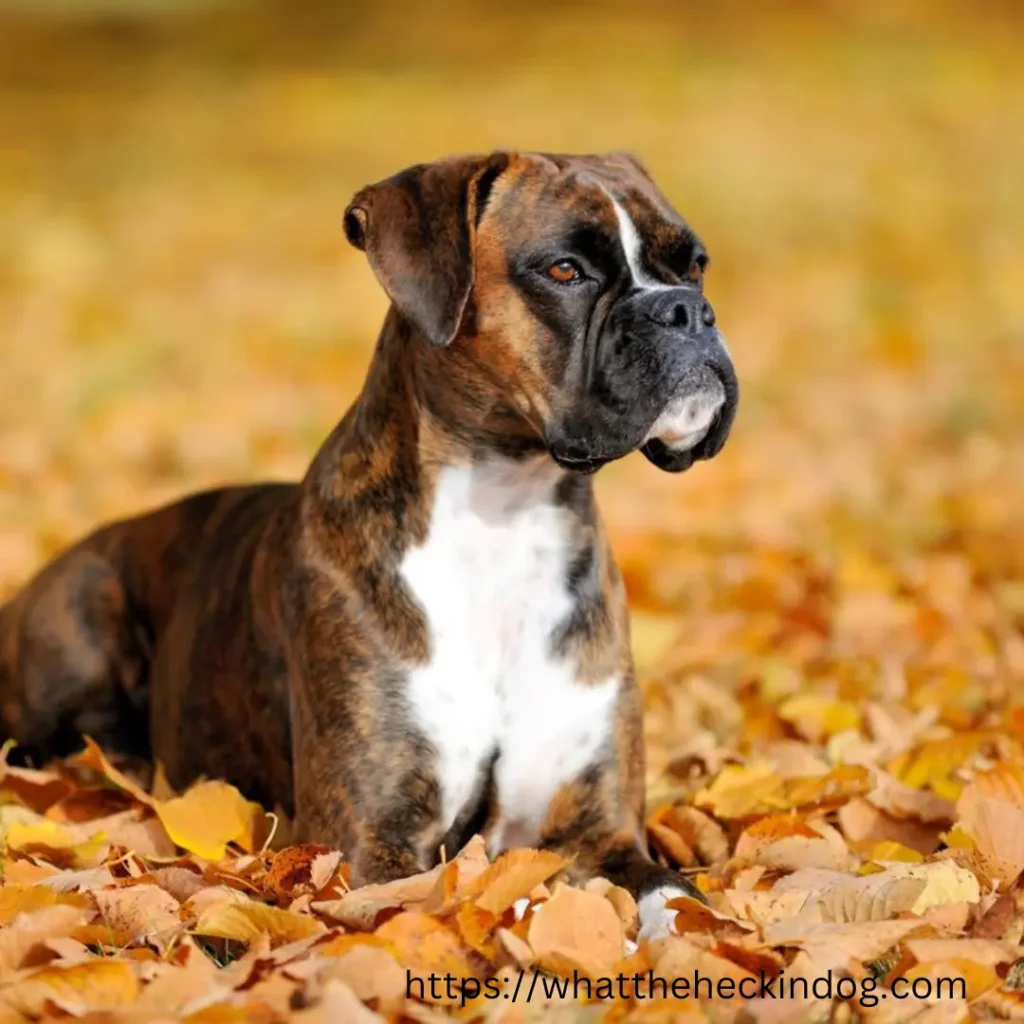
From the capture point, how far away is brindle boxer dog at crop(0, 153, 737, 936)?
3717 mm

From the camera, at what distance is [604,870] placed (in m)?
3.87

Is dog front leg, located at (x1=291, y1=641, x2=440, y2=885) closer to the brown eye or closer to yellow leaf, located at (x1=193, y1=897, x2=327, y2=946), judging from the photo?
yellow leaf, located at (x1=193, y1=897, x2=327, y2=946)

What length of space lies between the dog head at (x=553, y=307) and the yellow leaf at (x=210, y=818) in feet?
3.25

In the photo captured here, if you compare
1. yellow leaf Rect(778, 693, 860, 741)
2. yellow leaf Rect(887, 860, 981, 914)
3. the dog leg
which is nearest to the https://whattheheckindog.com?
yellow leaf Rect(887, 860, 981, 914)

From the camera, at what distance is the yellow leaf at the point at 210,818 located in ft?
12.7

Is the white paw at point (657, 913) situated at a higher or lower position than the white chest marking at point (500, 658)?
lower

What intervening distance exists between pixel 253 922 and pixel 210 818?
834 mm

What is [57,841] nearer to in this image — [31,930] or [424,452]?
[31,930]

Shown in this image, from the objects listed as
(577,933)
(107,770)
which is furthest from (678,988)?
(107,770)

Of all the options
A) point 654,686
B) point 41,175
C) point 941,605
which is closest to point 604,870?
point 654,686

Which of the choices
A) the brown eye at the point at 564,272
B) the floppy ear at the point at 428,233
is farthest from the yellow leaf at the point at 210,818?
the brown eye at the point at 564,272

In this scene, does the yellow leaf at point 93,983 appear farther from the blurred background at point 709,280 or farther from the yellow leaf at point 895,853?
the blurred background at point 709,280

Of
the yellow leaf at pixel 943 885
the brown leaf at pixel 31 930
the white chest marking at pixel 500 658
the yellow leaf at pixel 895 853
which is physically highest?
the white chest marking at pixel 500 658

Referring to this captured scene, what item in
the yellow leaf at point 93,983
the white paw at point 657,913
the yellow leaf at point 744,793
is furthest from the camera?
the yellow leaf at point 744,793
